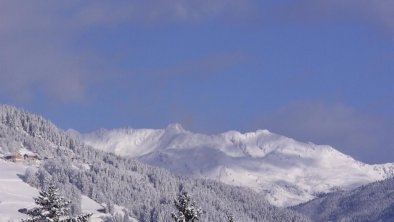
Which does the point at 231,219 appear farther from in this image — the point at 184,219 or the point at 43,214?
Answer: the point at 43,214

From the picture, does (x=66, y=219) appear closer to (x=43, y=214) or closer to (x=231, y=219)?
(x=43, y=214)

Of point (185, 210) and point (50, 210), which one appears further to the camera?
point (185, 210)

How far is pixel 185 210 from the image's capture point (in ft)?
162

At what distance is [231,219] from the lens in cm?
5641

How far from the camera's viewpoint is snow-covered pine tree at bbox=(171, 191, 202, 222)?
160 feet

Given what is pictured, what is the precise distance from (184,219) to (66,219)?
623cm

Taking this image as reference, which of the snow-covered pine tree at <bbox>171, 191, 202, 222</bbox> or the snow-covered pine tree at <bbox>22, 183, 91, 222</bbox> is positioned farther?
the snow-covered pine tree at <bbox>171, 191, 202, 222</bbox>

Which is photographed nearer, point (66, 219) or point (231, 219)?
point (66, 219)

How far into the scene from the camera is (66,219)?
49000 mm

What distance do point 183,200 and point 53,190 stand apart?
685 cm

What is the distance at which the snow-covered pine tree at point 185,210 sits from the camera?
48.7 m

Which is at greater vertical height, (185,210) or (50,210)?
(185,210)

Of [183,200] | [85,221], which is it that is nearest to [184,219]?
[183,200]

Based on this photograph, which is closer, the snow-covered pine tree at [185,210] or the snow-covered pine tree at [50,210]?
the snow-covered pine tree at [50,210]
